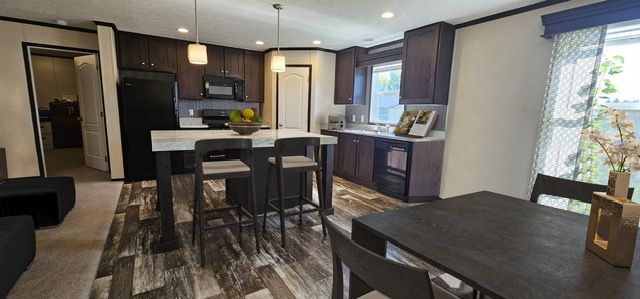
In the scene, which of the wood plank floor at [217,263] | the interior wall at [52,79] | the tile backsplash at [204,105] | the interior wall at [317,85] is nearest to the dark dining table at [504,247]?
the wood plank floor at [217,263]

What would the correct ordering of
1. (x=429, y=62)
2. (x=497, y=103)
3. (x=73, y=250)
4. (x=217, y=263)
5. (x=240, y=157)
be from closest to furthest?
(x=217, y=263), (x=73, y=250), (x=240, y=157), (x=497, y=103), (x=429, y=62)

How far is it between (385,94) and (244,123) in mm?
3010

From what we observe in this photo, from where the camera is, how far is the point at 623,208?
2.68 ft

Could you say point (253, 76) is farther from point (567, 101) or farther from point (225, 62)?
point (567, 101)

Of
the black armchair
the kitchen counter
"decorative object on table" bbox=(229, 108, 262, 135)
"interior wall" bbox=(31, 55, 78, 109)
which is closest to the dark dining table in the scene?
"decorative object on table" bbox=(229, 108, 262, 135)

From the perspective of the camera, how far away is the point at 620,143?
878 mm

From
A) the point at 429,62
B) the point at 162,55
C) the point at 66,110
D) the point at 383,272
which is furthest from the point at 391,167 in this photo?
the point at 66,110

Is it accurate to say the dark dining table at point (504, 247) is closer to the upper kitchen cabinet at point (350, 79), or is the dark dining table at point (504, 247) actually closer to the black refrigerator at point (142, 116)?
the upper kitchen cabinet at point (350, 79)

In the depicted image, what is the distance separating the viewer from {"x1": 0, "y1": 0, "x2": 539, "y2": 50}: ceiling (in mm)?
2965

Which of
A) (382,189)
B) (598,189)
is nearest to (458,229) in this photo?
(598,189)

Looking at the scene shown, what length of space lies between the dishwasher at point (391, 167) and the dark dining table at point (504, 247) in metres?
2.30

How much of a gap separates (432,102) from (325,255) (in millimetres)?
2423

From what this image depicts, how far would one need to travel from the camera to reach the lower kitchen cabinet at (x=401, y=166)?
3.63 meters

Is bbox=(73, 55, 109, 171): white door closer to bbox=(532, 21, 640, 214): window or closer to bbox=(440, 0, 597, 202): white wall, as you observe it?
bbox=(440, 0, 597, 202): white wall
